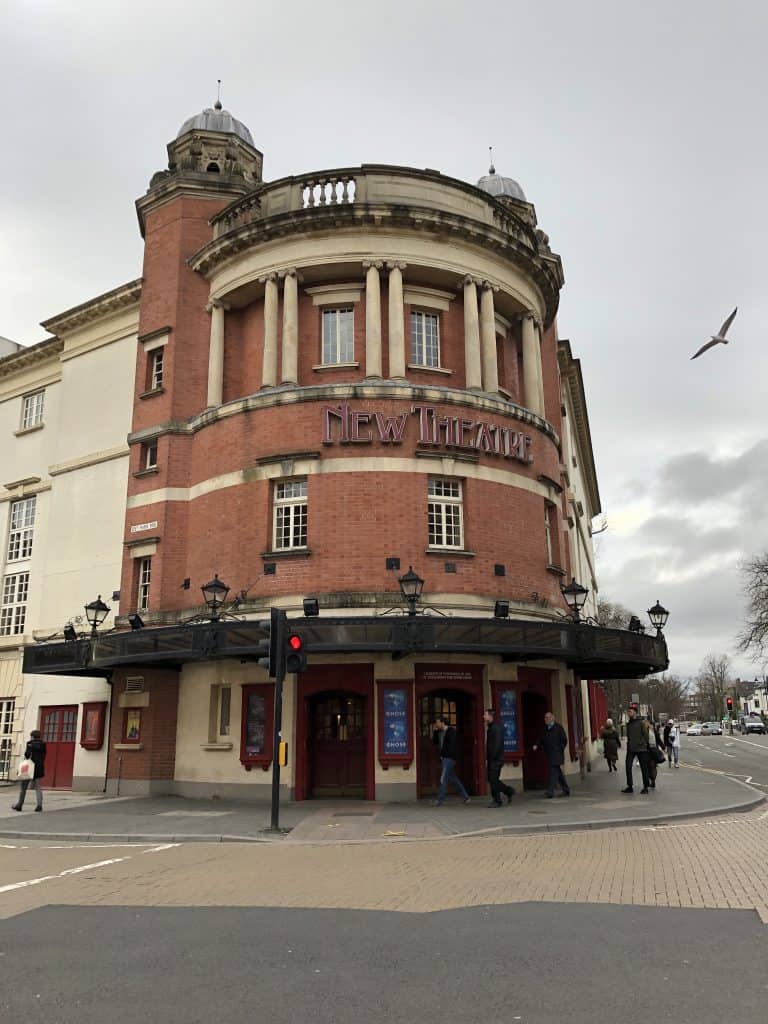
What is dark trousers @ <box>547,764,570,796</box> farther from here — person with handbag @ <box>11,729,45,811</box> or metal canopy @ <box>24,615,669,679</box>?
person with handbag @ <box>11,729,45,811</box>

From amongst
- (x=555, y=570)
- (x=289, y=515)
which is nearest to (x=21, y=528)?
(x=289, y=515)

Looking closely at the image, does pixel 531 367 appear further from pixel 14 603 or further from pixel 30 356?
pixel 14 603

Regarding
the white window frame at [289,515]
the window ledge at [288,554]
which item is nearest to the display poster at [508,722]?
the window ledge at [288,554]

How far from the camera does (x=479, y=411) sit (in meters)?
20.9

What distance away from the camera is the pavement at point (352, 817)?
13875mm

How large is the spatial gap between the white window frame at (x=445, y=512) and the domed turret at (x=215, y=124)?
48.9ft

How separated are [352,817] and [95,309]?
18.8 m

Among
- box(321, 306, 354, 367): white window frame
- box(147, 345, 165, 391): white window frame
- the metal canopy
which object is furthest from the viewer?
Answer: box(147, 345, 165, 391): white window frame

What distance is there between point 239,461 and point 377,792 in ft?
28.5

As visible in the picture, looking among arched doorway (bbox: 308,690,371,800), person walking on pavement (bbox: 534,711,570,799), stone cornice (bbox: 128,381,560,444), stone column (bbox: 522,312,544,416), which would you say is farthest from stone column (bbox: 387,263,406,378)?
person walking on pavement (bbox: 534,711,570,799)

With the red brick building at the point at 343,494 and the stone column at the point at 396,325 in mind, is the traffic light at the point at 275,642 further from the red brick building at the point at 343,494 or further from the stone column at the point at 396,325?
the stone column at the point at 396,325

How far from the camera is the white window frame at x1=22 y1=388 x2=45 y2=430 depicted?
97.7 feet

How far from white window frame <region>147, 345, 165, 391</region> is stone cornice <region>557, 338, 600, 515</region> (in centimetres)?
1506

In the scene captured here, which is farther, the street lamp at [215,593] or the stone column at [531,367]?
the stone column at [531,367]
